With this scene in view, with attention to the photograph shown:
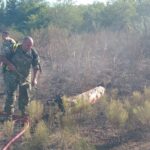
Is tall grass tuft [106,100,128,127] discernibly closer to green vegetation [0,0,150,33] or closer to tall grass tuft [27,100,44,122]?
tall grass tuft [27,100,44,122]

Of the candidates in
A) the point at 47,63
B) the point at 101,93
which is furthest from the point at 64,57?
the point at 101,93

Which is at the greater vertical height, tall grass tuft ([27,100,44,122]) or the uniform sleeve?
the uniform sleeve

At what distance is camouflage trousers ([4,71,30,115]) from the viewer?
761cm

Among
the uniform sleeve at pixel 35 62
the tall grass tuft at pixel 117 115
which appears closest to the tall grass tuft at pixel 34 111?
the uniform sleeve at pixel 35 62

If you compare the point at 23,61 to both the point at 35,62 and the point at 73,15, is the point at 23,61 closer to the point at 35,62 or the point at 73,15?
the point at 35,62

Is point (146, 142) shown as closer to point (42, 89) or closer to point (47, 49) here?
point (42, 89)

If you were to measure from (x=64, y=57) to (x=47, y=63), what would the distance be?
64 centimetres

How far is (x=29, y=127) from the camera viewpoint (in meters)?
6.96

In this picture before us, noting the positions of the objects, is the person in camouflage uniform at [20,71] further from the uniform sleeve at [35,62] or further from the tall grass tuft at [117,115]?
the tall grass tuft at [117,115]

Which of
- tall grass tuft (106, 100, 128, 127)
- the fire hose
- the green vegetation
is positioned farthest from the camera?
the green vegetation

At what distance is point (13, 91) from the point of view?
25.2 ft

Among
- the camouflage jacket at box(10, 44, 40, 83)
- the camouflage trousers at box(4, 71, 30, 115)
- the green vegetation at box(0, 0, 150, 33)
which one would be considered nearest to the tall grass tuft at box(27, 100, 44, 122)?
the camouflage trousers at box(4, 71, 30, 115)

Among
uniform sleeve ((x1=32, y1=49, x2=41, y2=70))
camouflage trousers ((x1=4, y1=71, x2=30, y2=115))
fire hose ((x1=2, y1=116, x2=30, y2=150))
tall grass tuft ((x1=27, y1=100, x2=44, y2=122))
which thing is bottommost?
fire hose ((x1=2, y1=116, x2=30, y2=150))

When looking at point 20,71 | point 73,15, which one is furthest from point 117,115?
point 73,15
